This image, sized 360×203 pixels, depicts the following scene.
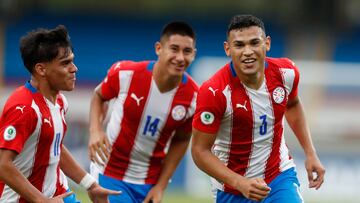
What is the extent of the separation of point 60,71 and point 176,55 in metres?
1.60

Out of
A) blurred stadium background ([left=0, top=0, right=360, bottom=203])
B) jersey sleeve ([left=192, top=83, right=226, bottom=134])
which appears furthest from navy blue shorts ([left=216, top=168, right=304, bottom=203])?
blurred stadium background ([left=0, top=0, right=360, bottom=203])

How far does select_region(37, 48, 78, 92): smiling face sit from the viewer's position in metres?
6.57

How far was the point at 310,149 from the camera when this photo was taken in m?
7.38

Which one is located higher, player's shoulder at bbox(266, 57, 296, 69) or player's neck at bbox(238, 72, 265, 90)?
player's shoulder at bbox(266, 57, 296, 69)

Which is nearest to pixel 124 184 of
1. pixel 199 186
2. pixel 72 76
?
pixel 72 76

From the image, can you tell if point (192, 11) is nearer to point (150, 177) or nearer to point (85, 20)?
point (85, 20)

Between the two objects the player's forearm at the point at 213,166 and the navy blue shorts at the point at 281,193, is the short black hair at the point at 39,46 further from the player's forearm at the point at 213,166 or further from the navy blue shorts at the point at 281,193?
the navy blue shorts at the point at 281,193

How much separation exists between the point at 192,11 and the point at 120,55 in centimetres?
266

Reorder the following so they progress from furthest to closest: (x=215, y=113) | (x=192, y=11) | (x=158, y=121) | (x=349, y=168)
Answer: (x=192, y=11)
(x=349, y=168)
(x=158, y=121)
(x=215, y=113)

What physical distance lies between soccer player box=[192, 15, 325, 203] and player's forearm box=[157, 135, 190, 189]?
3.10ft

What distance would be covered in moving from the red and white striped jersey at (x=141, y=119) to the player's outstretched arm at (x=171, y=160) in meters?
0.06

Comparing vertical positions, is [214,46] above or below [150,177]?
below

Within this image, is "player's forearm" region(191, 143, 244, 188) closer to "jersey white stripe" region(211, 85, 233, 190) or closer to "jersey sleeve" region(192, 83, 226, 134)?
"jersey sleeve" region(192, 83, 226, 134)

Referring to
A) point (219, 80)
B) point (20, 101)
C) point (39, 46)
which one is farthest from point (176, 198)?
point (20, 101)
